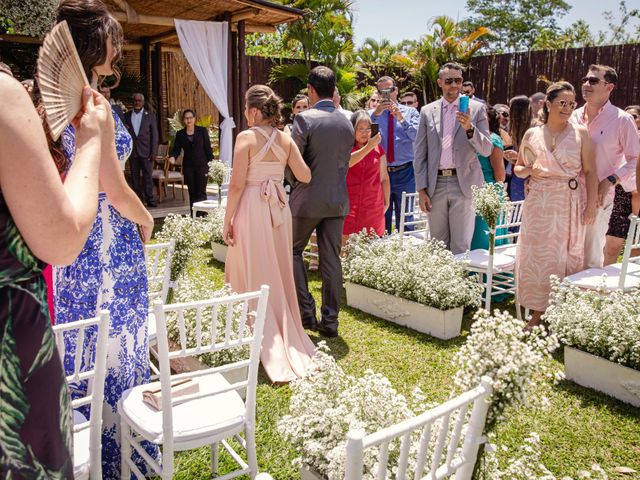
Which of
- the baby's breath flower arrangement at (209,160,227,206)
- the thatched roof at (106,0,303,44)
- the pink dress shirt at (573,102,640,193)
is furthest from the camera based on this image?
the thatched roof at (106,0,303,44)

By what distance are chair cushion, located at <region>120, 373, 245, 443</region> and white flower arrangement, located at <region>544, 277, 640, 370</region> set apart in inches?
92.1

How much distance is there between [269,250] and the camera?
4496 mm

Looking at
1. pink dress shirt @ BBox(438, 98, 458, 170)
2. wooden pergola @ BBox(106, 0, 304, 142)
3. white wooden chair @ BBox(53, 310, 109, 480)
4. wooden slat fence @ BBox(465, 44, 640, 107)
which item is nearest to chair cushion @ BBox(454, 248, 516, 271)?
pink dress shirt @ BBox(438, 98, 458, 170)

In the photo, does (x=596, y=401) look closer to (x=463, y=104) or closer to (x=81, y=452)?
(x=463, y=104)

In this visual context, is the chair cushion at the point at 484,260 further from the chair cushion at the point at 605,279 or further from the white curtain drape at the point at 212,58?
the white curtain drape at the point at 212,58

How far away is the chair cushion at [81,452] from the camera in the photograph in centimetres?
218

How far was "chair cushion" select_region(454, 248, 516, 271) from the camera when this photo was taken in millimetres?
5375

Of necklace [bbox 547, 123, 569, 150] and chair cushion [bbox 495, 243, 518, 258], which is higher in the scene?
necklace [bbox 547, 123, 569, 150]

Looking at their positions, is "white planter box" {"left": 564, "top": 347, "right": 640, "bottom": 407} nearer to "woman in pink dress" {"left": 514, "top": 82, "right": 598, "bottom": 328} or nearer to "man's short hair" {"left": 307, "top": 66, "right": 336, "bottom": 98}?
"woman in pink dress" {"left": 514, "top": 82, "right": 598, "bottom": 328}

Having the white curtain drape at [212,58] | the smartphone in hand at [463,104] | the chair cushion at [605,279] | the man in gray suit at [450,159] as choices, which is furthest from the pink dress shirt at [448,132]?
the white curtain drape at [212,58]

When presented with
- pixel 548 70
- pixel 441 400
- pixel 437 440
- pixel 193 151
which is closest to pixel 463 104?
pixel 441 400

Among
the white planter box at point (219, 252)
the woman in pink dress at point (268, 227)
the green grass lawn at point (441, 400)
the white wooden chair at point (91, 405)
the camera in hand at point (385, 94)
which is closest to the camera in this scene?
the white wooden chair at point (91, 405)

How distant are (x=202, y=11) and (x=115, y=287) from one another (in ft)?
31.9

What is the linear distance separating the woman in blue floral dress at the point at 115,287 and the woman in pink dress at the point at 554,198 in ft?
11.4
